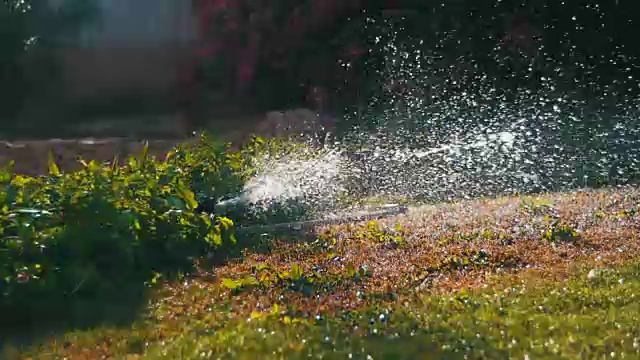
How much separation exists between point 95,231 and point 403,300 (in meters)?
1.68

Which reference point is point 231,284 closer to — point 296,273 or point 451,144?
point 296,273

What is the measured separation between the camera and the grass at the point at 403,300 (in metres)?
3.67

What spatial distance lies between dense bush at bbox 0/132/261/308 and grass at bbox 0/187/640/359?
23 centimetres

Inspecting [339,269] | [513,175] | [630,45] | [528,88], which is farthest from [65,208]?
[630,45]

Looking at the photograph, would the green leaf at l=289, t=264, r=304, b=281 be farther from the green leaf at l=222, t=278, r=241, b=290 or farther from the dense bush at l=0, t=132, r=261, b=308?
the dense bush at l=0, t=132, r=261, b=308

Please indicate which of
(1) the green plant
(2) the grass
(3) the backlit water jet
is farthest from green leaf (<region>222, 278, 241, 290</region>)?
(3) the backlit water jet

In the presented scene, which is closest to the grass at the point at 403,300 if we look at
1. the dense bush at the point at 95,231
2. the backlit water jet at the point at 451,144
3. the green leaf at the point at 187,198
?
the dense bush at the point at 95,231

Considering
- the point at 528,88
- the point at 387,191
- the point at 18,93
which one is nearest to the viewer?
the point at 387,191

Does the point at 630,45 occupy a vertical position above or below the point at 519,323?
above

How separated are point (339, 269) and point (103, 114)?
677 cm

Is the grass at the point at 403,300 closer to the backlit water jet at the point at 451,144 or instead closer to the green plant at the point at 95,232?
the green plant at the point at 95,232

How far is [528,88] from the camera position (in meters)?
11.7

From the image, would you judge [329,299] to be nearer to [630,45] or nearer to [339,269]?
[339,269]

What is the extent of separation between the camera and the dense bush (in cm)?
463
